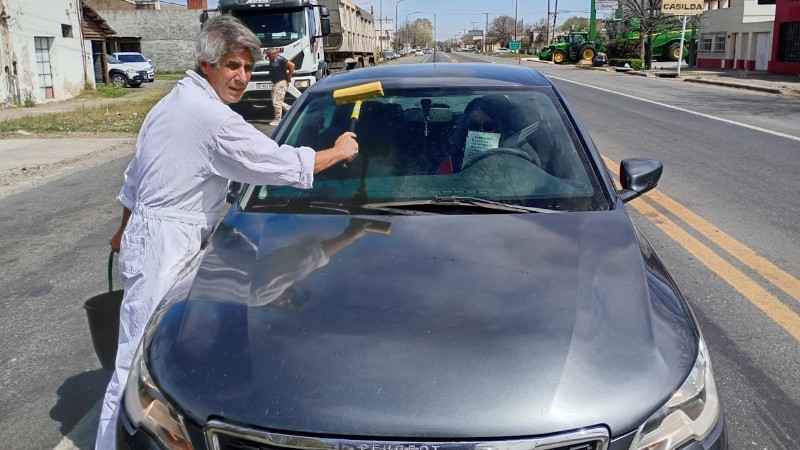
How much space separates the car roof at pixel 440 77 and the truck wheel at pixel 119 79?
32666 mm

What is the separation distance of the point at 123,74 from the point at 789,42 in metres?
29.5

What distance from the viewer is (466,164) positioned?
3393 mm

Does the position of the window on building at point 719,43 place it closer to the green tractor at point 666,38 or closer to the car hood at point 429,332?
the green tractor at point 666,38

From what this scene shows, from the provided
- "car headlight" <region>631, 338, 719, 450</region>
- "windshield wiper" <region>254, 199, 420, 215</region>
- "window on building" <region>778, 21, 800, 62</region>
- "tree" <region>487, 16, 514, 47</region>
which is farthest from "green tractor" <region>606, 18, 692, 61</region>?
"tree" <region>487, 16, 514, 47</region>

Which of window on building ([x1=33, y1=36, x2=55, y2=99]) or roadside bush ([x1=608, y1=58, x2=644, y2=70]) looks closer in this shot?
window on building ([x1=33, y1=36, x2=55, y2=99])

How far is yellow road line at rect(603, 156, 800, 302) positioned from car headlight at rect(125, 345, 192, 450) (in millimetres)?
4037

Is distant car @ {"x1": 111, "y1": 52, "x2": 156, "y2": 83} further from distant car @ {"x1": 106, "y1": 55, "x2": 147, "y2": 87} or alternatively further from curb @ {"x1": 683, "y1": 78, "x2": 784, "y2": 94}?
curb @ {"x1": 683, "y1": 78, "x2": 784, "y2": 94}

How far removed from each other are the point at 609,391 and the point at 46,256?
5.56 metres

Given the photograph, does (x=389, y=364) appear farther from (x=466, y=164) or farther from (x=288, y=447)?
(x=466, y=164)

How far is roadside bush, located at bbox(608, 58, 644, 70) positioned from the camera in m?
45.1

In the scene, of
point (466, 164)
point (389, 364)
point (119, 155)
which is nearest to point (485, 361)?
point (389, 364)

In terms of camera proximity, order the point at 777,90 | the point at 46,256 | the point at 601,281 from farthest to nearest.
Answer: the point at 777,90 < the point at 46,256 < the point at 601,281

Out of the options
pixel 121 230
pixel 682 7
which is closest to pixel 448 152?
pixel 121 230

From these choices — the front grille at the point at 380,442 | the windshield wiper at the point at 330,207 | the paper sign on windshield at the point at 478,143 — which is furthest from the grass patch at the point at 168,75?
the front grille at the point at 380,442
